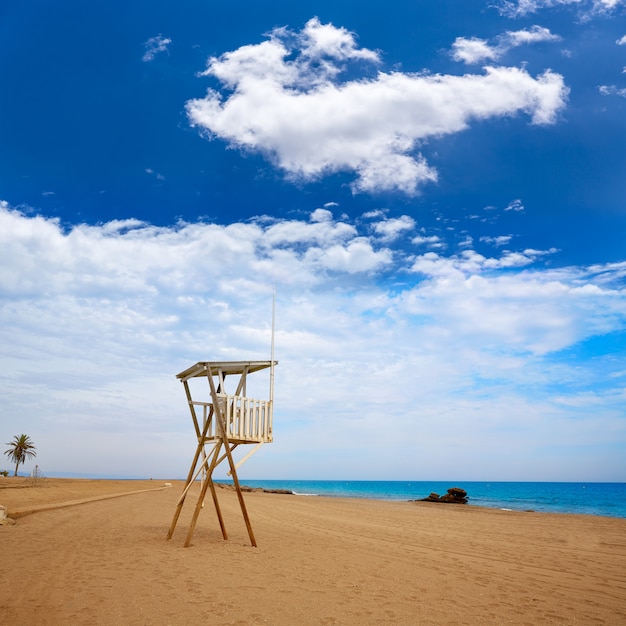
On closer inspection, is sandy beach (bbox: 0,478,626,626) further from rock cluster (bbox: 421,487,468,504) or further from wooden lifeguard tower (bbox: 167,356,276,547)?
rock cluster (bbox: 421,487,468,504)

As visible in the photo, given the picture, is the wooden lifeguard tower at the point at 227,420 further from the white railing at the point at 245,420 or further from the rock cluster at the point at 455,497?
the rock cluster at the point at 455,497

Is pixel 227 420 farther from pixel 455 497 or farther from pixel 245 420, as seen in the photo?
pixel 455 497

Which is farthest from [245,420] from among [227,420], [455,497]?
[455,497]

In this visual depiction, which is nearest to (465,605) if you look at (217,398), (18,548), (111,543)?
(217,398)

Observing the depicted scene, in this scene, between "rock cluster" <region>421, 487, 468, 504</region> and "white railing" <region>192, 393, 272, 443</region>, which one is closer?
"white railing" <region>192, 393, 272, 443</region>

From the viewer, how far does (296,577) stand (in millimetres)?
9555

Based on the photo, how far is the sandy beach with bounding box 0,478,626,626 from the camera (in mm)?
7395

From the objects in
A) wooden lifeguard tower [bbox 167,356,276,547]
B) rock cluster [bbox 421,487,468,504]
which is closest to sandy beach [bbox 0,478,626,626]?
wooden lifeguard tower [bbox 167,356,276,547]

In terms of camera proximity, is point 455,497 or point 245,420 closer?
point 245,420

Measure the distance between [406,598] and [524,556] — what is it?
6.68 metres

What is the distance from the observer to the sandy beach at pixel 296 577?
7395 millimetres

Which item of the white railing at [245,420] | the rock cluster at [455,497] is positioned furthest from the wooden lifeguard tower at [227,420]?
the rock cluster at [455,497]

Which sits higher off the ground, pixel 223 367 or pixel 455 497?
pixel 223 367

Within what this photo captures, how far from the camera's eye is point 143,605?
295 inches
